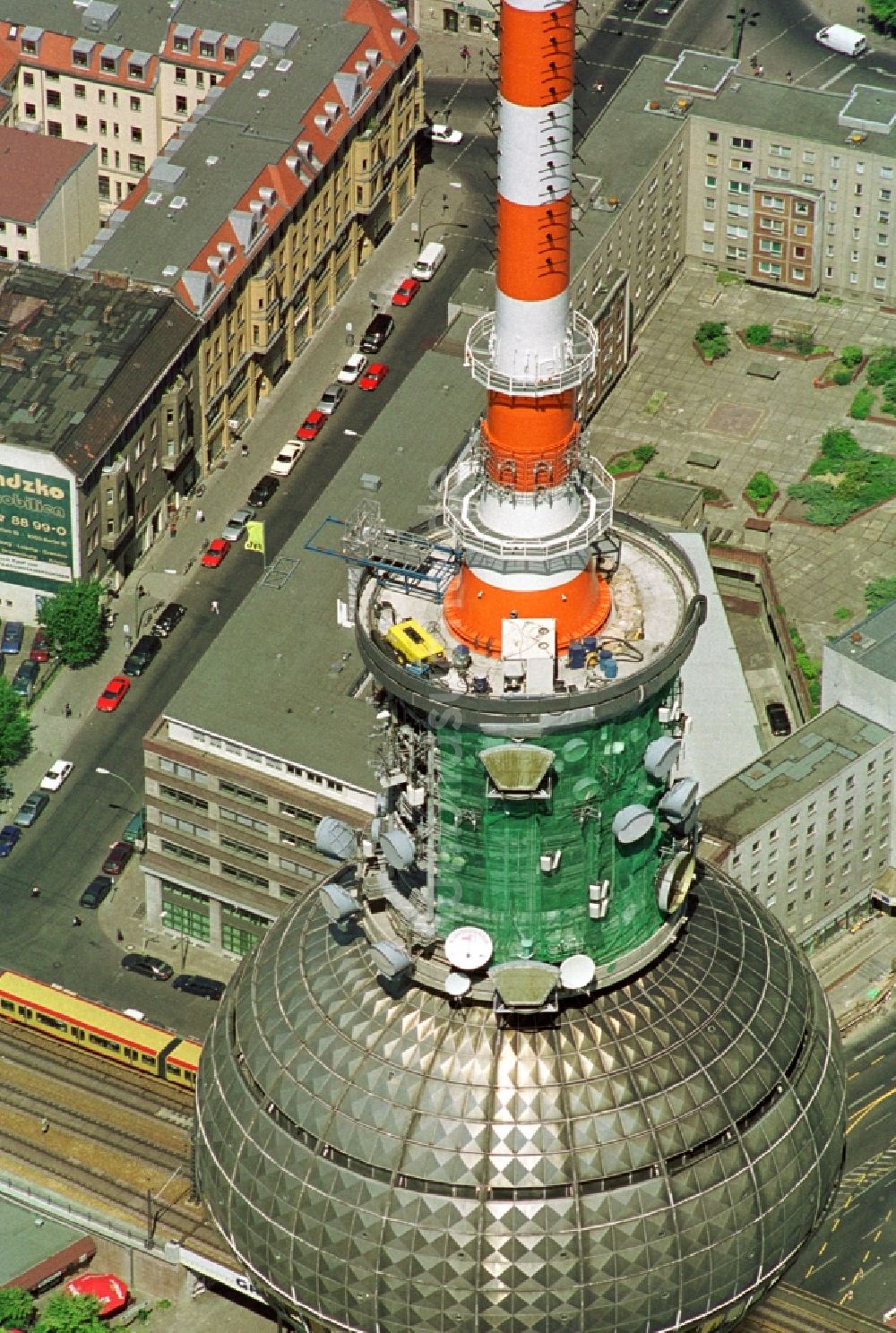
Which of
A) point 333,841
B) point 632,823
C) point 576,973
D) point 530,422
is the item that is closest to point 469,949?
point 576,973

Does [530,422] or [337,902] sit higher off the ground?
[530,422]

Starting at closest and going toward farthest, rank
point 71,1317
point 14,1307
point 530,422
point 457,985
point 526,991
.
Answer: point 530,422
point 526,991
point 457,985
point 71,1317
point 14,1307

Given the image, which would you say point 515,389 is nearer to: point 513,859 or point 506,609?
point 506,609

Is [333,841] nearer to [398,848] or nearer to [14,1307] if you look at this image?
[398,848]

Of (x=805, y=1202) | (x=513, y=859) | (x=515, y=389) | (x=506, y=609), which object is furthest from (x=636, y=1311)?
(x=515, y=389)

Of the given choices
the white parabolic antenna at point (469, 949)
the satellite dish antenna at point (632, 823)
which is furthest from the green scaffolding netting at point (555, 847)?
the white parabolic antenna at point (469, 949)

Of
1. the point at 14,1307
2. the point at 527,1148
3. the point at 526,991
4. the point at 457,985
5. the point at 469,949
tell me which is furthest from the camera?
the point at 14,1307
